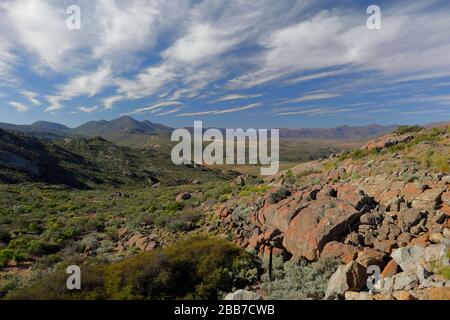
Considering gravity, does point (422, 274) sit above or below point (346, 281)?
above

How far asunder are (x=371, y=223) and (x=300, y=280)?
3.27 meters

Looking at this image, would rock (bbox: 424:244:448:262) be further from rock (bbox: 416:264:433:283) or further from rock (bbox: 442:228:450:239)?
rock (bbox: 416:264:433:283)

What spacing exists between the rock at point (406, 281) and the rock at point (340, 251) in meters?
1.58

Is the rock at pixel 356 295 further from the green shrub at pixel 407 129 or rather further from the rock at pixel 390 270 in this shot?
the green shrub at pixel 407 129

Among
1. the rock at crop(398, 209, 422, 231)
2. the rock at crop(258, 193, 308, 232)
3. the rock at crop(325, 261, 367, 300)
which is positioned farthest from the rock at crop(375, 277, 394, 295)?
the rock at crop(258, 193, 308, 232)

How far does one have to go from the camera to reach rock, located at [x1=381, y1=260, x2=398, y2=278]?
8.21 metres

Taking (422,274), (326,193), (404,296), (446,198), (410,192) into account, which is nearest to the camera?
(404,296)

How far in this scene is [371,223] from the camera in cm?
1044

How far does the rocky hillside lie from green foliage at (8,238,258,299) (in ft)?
4.70

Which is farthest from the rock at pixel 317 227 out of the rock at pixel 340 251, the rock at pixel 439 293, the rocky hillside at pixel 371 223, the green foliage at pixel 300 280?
the rock at pixel 439 293

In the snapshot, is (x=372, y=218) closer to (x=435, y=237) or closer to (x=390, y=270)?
(x=435, y=237)

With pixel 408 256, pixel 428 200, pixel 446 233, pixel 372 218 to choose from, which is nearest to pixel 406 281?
pixel 408 256

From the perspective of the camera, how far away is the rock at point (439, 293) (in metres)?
6.32

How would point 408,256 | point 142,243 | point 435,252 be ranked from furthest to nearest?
point 142,243, point 408,256, point 435,252
